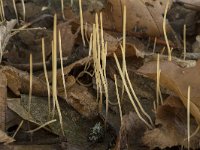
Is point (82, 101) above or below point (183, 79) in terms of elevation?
below

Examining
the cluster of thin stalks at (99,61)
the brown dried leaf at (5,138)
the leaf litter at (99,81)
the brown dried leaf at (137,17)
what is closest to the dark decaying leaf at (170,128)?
the leaf litter at (99,81)

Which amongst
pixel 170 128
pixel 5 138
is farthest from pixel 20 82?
pixel 170 128

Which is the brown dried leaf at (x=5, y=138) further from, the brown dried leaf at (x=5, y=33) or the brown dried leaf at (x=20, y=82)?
the brown dried leaf at (x=5, y=33)

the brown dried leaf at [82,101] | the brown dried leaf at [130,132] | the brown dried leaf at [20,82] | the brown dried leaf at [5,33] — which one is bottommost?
the brown dried leaf at [130,132]

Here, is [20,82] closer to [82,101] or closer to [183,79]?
[82,101]

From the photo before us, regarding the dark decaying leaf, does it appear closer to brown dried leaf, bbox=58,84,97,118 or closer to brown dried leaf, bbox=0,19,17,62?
brown dried leaf, bbox=58,84,97,118
